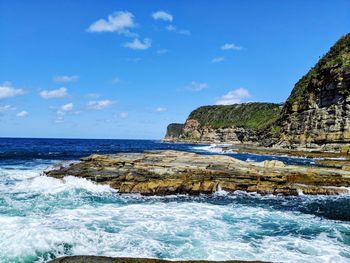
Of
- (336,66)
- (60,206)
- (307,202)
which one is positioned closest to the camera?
(60,206)

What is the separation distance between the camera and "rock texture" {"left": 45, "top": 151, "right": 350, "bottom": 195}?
2983 cm

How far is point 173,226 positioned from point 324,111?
66207 mm

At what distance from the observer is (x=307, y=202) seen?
2642 centimetres

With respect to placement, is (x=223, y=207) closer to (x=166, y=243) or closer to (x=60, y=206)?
(x=166, y=243)

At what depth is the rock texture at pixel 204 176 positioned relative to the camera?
2983cm

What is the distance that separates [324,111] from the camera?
7525 cm

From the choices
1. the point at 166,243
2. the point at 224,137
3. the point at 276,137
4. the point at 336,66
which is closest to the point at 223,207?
the point at 166,243

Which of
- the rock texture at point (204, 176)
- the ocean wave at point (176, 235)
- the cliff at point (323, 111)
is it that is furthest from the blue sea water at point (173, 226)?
the cliff at point (323, 111)

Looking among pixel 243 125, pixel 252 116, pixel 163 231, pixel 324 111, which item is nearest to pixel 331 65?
pixel 324 111

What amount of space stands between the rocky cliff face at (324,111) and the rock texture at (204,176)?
126 ft

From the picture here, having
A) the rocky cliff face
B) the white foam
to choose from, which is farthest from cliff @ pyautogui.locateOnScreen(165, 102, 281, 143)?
the white foam

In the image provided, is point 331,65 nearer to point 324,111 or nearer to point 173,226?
point 324,111

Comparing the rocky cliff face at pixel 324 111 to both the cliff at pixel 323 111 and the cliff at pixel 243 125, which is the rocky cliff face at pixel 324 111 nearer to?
the cliff at pixel 323 111

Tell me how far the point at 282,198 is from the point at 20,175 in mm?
28242
